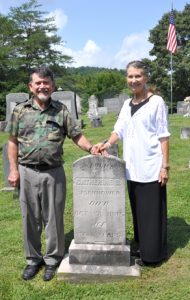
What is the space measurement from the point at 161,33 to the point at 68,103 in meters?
28.6

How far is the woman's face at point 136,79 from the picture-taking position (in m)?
4.34

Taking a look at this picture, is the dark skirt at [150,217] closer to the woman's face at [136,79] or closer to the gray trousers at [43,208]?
the gray trousers at [43,208]

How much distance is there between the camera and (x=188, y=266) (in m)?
4.70

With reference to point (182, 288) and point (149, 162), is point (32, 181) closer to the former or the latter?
point (149, 162)

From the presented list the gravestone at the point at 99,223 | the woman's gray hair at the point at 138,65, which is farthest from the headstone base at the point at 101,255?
the woman's gray hair at the point at 138,65

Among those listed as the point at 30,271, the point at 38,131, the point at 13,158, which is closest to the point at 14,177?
the point at 13,158

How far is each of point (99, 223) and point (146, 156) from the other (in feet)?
2.94

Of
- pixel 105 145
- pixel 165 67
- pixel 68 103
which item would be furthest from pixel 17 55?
pixel 105 145

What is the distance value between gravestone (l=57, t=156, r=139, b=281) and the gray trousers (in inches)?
7.0

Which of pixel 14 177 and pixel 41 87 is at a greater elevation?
pixel 41 87

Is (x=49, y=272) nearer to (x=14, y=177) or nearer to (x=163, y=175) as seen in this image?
(x=14, y=177)

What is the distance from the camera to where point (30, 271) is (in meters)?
4.55

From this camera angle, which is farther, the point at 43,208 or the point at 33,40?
the point at 33,40

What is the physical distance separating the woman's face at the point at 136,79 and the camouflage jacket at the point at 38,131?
2.47 ft
